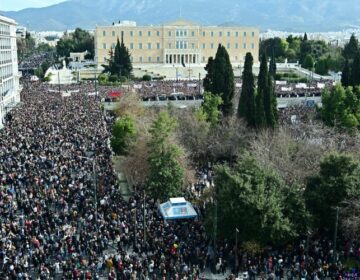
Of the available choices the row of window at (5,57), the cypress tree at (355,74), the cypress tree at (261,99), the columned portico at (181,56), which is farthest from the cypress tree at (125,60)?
the cypress tree at (261,99)

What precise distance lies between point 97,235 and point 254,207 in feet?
19.7

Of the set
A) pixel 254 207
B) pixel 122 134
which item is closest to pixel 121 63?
pixel 122 134

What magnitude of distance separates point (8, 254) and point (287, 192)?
10345 millimetres

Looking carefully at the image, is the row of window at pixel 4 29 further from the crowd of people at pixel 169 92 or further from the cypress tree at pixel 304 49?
the cypress tree at pixel 304 49

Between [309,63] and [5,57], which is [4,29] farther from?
[309,63]

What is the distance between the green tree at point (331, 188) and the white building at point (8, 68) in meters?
34.2

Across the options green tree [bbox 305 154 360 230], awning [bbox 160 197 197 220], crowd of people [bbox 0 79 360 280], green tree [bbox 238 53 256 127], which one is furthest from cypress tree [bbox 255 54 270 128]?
green tree [bbox 305 154 360 230]

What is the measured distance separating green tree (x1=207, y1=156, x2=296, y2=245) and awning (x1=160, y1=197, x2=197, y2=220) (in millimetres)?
1863

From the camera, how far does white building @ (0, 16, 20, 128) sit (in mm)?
51250

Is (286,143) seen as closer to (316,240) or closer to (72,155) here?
(316,240)

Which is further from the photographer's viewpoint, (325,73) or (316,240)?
(325,73)

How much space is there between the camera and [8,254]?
1811cm

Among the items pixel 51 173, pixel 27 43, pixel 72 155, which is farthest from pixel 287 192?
pixel 27 43

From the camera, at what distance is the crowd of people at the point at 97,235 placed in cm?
1758
